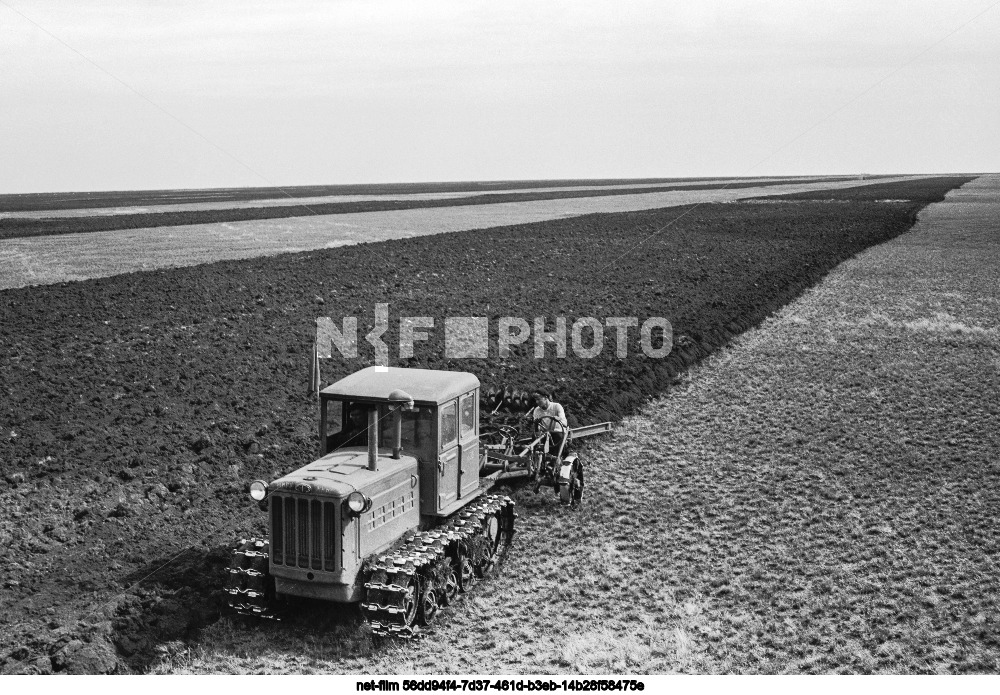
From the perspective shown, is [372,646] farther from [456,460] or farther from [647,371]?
[647,371]

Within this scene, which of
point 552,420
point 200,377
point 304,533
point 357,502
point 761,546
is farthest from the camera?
point 200,377

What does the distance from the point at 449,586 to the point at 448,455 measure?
1784mm

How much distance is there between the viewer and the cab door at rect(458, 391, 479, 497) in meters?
14.9

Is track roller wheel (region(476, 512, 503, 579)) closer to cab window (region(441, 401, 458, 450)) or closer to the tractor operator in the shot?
cab window (region(441, 401, 458, 450))

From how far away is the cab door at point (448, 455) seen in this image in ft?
46.8

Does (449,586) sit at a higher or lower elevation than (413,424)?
lower

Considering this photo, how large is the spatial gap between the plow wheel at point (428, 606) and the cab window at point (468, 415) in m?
2.47

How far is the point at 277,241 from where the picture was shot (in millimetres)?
61406

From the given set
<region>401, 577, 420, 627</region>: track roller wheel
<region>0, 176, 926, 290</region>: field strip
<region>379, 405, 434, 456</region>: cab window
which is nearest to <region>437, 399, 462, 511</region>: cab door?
<region>379, 405, 434, 456</region>: cab window

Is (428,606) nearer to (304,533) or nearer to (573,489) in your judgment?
(304,533)

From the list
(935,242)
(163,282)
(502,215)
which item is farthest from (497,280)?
(502,215)

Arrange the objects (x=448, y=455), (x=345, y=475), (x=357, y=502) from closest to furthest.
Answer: (x=357, y=502)
(x=345, y=475)
(x=448, y=455)

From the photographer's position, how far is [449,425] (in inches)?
572

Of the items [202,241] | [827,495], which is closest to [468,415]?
[827,495]
